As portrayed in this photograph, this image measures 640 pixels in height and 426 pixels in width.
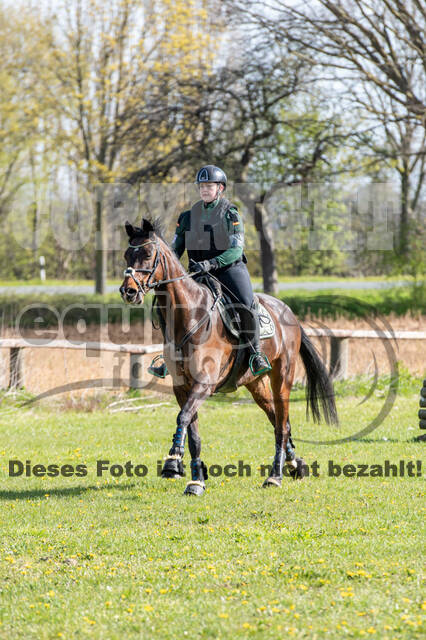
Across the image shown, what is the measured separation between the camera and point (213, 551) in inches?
209

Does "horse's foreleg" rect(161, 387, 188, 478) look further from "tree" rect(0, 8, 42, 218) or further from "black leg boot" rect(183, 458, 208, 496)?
"tree" rect(0, 8, 42, 218)

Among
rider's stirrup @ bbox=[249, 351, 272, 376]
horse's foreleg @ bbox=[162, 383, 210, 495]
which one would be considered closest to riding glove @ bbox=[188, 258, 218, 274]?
rider's stirrup @ bbox=[249, 351, 272, 376]

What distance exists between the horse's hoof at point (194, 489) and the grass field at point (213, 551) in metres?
0.11

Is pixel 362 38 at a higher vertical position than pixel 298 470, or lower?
higher

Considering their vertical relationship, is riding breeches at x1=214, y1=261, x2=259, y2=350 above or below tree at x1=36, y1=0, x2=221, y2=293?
below

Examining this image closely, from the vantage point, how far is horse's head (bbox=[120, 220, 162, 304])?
621 cm

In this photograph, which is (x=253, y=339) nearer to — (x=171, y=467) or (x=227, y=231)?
(x=227, y=231)

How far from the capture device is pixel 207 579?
4715 millimetres

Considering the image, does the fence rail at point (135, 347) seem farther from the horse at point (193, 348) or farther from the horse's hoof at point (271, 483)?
the horse's hoof at point (271, 483)

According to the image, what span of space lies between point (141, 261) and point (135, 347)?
19.6 feet

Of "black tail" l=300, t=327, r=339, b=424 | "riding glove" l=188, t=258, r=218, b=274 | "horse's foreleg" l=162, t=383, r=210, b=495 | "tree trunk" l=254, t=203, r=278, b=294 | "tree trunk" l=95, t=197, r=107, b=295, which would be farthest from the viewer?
"tree trunk" l=95, t=197, r=107, b=295

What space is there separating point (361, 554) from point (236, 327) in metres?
2.84

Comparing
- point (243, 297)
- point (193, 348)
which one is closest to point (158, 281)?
point (193, 348)

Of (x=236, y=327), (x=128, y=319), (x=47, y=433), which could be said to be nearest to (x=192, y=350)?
(x=236, y=327)
